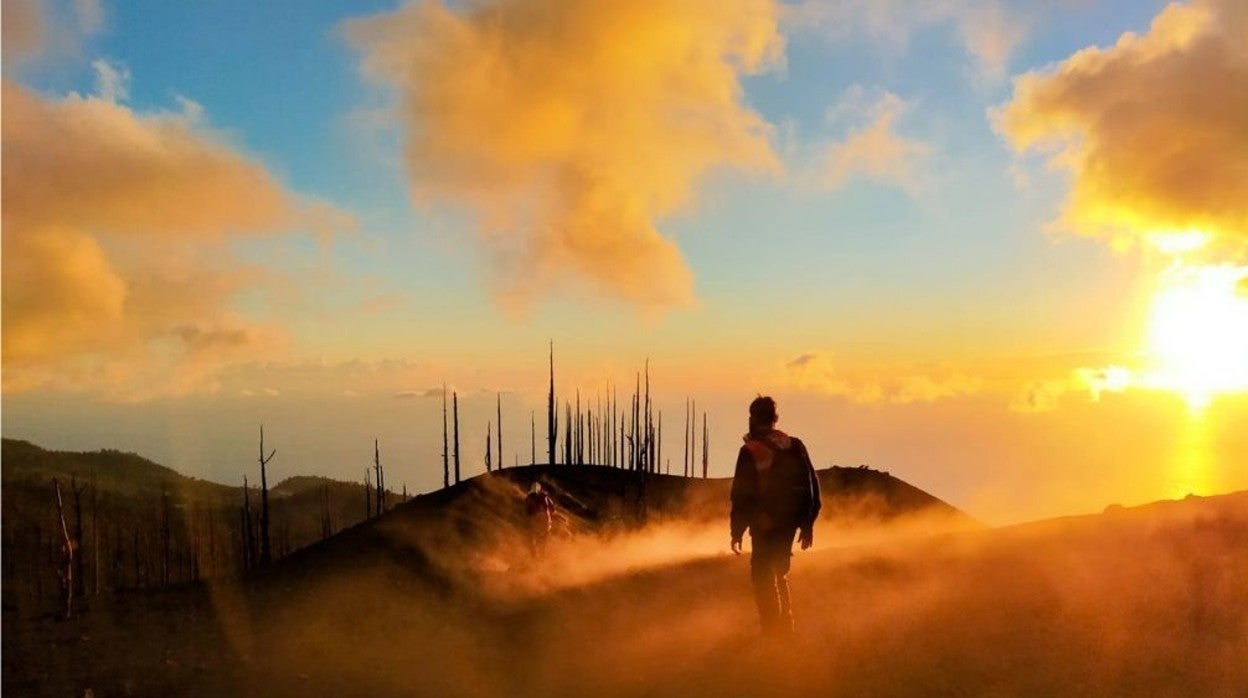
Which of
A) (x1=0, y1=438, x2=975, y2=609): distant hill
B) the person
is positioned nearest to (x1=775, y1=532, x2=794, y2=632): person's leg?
the person

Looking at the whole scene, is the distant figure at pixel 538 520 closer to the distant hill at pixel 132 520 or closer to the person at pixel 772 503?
the person at pixel 772 503

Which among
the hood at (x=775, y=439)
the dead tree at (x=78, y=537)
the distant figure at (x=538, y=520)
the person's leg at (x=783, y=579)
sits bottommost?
the dead tree at (x=78, y=537)

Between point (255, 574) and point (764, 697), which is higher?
point (764, 697)

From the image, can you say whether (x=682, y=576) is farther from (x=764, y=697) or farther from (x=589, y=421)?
(x=589, y=421)

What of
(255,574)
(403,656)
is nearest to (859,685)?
(403,656)

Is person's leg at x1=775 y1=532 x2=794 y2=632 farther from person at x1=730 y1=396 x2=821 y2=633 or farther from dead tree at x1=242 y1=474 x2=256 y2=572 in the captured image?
dead tree at x1=242 y1=474 x2=256 y2=572

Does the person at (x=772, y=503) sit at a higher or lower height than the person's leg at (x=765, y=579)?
higher

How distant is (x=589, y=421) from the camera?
8125 centimetres

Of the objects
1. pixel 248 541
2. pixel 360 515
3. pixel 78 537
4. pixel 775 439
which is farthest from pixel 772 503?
pixel 360 515

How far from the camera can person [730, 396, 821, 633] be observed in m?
10.7

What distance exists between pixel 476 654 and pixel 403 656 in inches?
52.0

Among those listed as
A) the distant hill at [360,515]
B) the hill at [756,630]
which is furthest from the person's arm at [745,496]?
the distant hill at [360,515]

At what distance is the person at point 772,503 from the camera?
1069 centimetres

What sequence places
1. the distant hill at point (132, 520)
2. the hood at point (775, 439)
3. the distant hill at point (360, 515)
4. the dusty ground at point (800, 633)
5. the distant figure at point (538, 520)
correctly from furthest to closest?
the distant hill at point (132, 520) → the distant hill at point (360, 515) → the distant figure at point (538, 520) → the hood at point (775, 439) → the dusty ground at point (800, 633)
